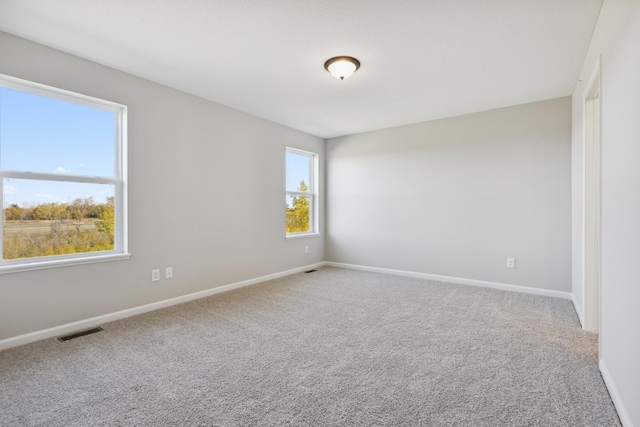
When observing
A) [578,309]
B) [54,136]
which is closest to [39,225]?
[54,136]

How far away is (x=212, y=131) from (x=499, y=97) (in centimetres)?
357

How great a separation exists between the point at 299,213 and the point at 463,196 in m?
2.64

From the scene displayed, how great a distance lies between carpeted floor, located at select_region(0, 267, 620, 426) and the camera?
5.37ft

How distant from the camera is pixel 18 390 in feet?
6.06

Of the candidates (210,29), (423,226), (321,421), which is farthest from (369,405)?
(423,226)

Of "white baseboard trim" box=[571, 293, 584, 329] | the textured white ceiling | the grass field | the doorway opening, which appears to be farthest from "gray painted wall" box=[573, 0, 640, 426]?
the grass field

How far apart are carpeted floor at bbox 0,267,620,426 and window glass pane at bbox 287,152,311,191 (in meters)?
2.43

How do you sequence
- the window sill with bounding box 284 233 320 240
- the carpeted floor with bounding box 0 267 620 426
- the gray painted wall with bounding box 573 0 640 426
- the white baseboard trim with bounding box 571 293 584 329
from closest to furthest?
the gray painted wall with bounding box 573 0 640 426 < the carpeted floor with bounding box 0 267 620 426 < the white baseboard trim with bounding box 571 293 584 329 < the window sill with bounding box 284 233 320 240

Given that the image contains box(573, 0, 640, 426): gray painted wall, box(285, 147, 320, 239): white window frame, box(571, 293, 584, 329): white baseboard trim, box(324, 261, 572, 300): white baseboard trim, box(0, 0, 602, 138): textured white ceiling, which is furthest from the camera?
box(285, 147, 320, 239): white window frame

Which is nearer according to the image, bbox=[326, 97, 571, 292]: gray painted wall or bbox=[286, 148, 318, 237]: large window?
bbox=[326, 97, 571, 292]: gray painted wall

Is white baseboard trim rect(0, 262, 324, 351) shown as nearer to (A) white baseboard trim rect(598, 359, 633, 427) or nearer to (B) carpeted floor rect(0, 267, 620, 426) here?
(B) carpeted floor rect(0, 267, 620, 426)

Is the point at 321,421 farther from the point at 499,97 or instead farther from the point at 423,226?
the point at 499,97

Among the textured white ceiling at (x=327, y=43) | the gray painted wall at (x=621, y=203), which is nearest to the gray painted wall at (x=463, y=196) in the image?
the textured white ceiling at (x=327, y=43)

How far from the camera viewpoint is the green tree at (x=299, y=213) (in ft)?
17.0
